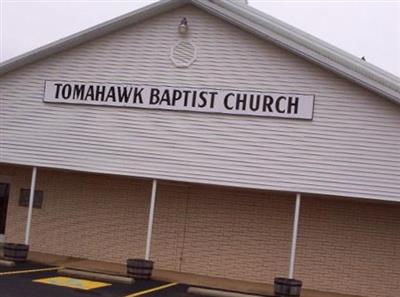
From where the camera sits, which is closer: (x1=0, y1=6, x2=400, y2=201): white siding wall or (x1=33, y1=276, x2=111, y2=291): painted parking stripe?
(x1=33, y1=276, x2=111, y2=291): painted parking stripe

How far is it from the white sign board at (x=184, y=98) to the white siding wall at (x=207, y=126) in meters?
0.18

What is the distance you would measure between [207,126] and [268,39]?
8.12ft

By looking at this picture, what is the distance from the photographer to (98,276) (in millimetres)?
→ 14453

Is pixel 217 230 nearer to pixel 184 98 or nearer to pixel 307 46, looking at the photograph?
pixel 184 98

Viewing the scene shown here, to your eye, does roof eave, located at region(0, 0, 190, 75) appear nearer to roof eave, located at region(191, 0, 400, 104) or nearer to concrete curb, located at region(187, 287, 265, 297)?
roof eave, located at region(191, 0, 400, 104)

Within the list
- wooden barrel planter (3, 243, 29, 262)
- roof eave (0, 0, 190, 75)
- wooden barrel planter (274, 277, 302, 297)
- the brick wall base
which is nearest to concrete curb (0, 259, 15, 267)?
wooden barrel planter (3, 243, 29, 262)

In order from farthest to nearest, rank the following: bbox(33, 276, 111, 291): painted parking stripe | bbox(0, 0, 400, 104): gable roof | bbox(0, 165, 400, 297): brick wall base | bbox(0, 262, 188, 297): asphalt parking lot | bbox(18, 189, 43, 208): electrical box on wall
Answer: bbox(18, 189, 43, 208): electrical box on wall → bbox(0, 165, 400, 297): brick wall base → bbox(0, 0, 400, 104): gable roof → bbox(33, 276, 111, 291): painted parking stripe → bbox(0, 262, 188, 297): asphalt parking lot

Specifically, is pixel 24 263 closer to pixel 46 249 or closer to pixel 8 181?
pixel 46 249

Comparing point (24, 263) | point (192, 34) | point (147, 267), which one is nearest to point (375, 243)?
point (147, 267)

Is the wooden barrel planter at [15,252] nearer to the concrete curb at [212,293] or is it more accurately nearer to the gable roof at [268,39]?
the concrete curb at [212,293]

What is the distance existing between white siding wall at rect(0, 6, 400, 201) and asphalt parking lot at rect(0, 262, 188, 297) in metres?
2.79

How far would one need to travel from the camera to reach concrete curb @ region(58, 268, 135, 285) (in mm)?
14288

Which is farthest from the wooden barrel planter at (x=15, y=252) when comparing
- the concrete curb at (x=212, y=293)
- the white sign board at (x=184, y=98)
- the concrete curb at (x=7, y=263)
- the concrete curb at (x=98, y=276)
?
the concrete curb at (x=212, y=293)

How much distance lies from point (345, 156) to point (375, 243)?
2668 millimetres
